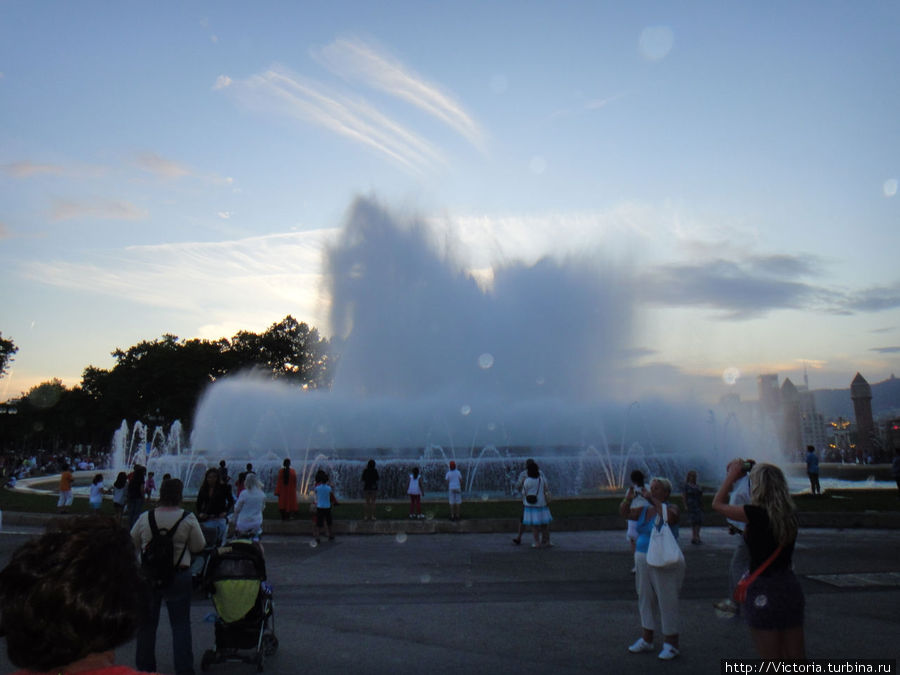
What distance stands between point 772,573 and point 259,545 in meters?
5.13

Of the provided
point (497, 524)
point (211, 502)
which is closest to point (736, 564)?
point (211, 502)

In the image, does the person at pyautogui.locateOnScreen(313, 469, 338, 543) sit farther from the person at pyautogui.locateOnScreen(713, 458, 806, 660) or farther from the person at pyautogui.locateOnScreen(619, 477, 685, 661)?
the person at pyautogui.locateOnScreen(713, 458, 806, 660)

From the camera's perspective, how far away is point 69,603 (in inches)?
74.2

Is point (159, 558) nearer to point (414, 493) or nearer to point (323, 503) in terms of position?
point (323, 503)

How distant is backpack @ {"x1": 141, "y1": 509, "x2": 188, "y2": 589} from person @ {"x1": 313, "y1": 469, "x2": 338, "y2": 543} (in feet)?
29.6

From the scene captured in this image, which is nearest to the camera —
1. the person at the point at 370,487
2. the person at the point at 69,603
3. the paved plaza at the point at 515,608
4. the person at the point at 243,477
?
the person at the point at 69,603

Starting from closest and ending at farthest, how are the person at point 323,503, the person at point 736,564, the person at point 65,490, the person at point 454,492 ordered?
the person at point 736,564, the person at point 323,503, the person at point 454,492, the person at point 65,490

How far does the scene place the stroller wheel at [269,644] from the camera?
672 centimetres

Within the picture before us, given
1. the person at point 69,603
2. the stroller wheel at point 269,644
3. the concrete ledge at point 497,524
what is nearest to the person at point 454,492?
the concrete ledge at point 497,524

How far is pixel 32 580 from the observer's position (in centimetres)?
191

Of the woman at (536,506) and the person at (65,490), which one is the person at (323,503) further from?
the person at (65,490)

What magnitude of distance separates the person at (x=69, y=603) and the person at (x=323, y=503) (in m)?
→ 13.1

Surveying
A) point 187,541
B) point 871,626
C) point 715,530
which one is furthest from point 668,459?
point 187,541

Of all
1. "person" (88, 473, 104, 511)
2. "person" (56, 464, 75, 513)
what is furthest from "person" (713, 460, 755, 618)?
"person" (56, 464, 75, 513)
